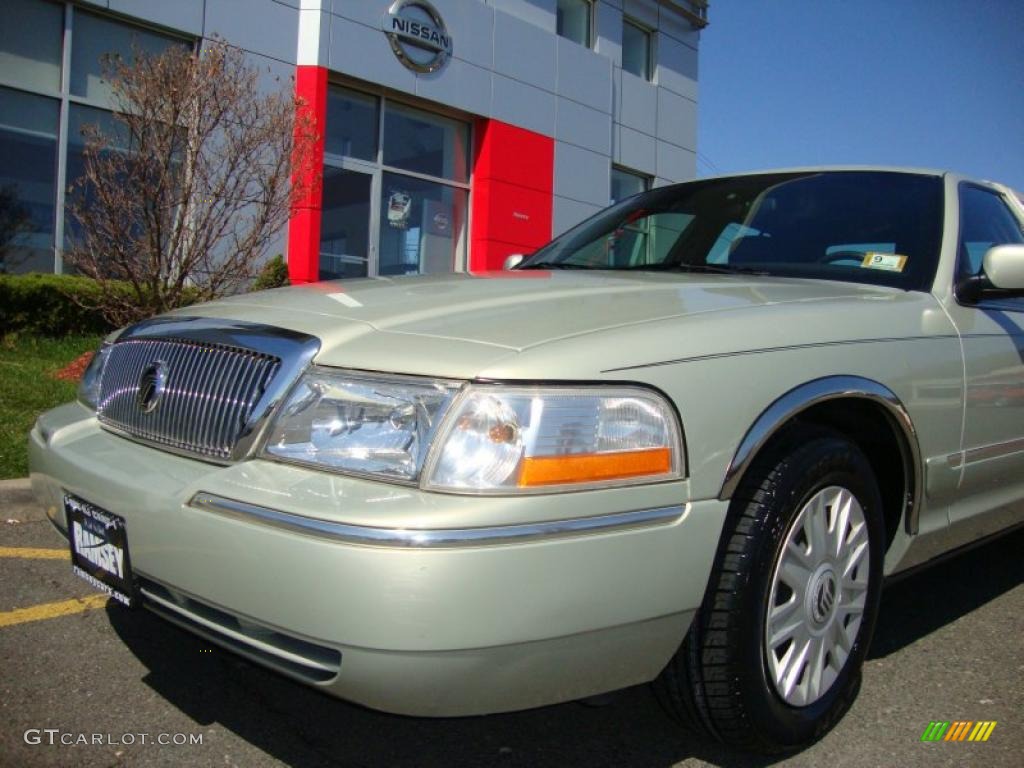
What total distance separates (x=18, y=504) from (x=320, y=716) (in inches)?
105

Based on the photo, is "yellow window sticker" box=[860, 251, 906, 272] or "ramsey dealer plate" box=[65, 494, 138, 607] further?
"yellow window sticker" box=[860, 251, 906, 272]

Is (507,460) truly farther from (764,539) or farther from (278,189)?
(278,189)

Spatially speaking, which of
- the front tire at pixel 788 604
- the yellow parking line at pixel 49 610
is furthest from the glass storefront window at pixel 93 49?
the front tire at pixel 788 604

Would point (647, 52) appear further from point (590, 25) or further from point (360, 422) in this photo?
point (360, 422)

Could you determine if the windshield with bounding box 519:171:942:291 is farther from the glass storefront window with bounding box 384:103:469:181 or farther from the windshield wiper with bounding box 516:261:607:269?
the glass storefront window with bounding box 384:103:469:181

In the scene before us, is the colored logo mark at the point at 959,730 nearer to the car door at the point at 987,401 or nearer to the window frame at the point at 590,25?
the car door at the point at 987,401

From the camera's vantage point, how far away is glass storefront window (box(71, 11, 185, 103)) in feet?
32.3

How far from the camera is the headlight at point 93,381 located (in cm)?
267

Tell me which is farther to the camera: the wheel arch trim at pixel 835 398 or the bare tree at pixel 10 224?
the bare tree at pixel 10 224

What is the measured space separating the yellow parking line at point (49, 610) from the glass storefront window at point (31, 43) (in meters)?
Answer: 8.28

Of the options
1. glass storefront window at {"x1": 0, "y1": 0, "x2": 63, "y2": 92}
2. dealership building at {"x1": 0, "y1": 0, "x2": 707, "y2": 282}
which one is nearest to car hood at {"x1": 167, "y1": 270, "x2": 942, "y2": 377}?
dealership building at {"x1": 0, "y1": 0, "x2": 707, "y2": 282}

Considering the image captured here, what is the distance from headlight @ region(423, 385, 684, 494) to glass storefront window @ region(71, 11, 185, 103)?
9.63 m

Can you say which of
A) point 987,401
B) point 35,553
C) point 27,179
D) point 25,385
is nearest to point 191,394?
point 35,553

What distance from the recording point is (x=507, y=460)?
175 centimetres
